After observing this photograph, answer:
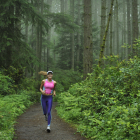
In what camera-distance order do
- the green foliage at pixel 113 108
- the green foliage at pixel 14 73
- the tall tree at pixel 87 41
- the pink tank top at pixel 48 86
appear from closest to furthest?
the green foliage at pixel 113 108, the pink tank top at pixel 48 86, the tall tree at pixel 87 41, the green foliage at pixel 14 73

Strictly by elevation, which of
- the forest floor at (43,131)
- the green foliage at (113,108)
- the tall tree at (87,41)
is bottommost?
the forest floor at (43,131)

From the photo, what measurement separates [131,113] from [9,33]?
373 inches

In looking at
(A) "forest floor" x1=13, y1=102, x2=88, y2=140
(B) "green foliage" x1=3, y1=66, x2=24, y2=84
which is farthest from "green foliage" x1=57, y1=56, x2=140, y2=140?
(B) "green foliage" x1=3, y1=66, x2=24, y2=84

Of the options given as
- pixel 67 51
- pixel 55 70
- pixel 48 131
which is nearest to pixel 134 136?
pixel 48 131

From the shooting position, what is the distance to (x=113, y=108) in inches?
207

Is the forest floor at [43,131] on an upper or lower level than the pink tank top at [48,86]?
lower

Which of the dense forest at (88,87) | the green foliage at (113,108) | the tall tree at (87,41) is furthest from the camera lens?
the tall tree at (87,41)

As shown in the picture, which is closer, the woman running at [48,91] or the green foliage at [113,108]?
the green foliage at [113,108]

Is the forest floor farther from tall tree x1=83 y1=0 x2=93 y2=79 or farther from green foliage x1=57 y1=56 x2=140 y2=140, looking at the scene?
tall tree x1=83 y1=0 x2=93 y2=79

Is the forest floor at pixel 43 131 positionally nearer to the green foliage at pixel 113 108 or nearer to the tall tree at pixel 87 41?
the green foliage at pixel 113 108

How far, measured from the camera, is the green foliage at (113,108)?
4.30 m

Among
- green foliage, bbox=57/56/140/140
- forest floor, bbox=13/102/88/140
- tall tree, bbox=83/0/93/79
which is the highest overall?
tall tree, bbox=83/0/93/79

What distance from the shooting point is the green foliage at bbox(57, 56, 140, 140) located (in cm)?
430

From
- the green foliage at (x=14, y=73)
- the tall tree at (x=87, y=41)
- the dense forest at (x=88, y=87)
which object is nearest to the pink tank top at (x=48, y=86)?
the dense forest at (x=88, y=87)
